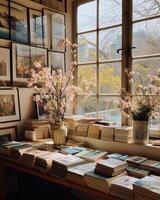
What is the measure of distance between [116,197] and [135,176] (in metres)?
0.24

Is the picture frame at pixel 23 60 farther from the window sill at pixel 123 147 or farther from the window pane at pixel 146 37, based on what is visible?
the window pane at pixel 146 37

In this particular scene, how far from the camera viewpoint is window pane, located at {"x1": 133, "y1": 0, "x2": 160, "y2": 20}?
2.31 meters

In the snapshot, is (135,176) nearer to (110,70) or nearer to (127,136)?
(127,136)

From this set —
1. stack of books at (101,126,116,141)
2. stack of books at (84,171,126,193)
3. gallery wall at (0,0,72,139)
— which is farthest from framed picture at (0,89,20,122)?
stack of books at (84,171,126,193)

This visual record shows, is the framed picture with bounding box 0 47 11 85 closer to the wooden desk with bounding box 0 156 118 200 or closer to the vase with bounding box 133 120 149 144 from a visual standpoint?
the wooden desk with bounding box 0 156 118 200

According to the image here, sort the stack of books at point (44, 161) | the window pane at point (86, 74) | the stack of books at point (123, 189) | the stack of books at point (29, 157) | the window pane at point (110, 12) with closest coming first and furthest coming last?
the stack of books at point (123, 189) → the stack of books at point (44, 161) → the stack of books at point (29, 157) → the window pane at point (110, 12) → the window pane at point (86, 74)

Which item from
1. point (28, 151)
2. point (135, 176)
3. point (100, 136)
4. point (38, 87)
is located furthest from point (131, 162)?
point (38, 87)

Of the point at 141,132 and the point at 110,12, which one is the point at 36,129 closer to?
the point at 141,132

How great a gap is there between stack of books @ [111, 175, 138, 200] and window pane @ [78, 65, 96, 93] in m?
1.32

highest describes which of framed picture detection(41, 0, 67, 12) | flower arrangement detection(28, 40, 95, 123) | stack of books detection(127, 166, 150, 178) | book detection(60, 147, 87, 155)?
framed picture detection(41, 0, 67, 12)

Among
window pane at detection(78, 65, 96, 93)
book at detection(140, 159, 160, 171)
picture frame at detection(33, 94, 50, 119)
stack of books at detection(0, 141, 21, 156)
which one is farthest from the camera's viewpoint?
window pane at detection(78, 65, 96, 93)

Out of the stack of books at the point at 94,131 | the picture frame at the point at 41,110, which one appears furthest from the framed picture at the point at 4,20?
the stack of books at the point at 94,131

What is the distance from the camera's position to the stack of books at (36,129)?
8.31 ft

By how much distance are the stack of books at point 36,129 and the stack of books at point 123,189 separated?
46.5 inches
